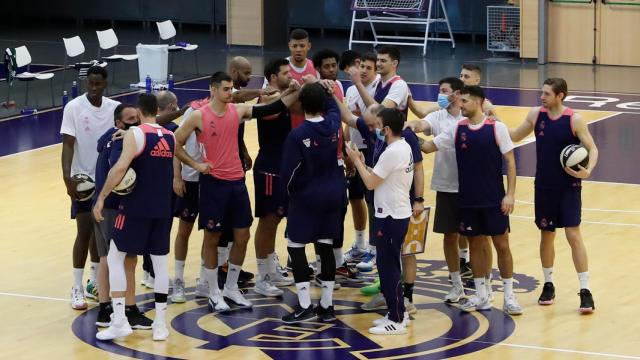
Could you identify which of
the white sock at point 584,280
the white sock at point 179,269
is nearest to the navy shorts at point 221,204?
the white sock at point 179,269

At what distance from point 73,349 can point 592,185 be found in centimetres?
792

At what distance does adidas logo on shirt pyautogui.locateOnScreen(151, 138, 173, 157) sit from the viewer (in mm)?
9836

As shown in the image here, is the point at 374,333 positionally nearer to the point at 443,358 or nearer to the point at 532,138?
the point at 443,358

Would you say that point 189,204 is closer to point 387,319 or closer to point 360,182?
point 360,182

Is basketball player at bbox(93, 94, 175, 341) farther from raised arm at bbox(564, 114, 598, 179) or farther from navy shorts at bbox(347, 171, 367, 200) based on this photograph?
raised arm at bbox(564, 114, 598, 179)

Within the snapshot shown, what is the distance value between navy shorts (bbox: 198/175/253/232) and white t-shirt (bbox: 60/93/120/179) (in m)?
0.94

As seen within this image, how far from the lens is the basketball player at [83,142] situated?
10797mm

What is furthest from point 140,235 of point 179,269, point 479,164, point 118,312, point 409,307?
point 479,164

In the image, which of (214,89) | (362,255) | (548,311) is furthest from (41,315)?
(548,311)

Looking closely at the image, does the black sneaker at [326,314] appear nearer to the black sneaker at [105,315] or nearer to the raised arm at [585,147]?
the black sneaker at [105,315]

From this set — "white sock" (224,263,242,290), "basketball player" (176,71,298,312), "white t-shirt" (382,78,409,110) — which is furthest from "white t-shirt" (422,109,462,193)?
"white sock" (224,263,242,290)

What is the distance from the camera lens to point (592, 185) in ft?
51.7

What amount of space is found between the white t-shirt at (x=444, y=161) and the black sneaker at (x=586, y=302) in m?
1.34

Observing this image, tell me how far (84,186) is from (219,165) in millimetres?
1120
